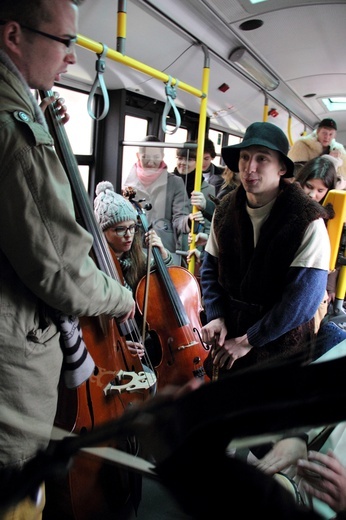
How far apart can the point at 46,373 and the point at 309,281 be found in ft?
3.23

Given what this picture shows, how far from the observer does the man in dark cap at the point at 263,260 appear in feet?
4.77

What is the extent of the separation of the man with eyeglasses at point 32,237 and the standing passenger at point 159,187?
2.26m

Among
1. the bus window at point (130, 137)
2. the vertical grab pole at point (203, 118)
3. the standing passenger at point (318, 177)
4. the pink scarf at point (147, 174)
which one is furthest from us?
the bus window at point (130, 137)

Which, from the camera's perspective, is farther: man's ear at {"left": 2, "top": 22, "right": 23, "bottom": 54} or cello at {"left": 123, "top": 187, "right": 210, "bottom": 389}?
cello at {"left": 123, "top": 187, "right": 210, "bottom": 389}

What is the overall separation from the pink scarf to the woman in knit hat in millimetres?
899

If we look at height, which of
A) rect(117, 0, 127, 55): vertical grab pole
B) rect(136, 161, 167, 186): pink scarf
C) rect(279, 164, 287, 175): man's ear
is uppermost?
rect(117, 0, 127, 55): vertical grab pole

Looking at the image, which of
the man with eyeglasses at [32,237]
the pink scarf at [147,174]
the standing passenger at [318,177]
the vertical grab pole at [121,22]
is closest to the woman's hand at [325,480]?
the man with eyeglasses at [32,237]

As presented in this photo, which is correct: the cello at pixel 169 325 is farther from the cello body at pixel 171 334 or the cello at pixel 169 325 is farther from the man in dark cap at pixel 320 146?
the man in dark cap at pixel 320 146

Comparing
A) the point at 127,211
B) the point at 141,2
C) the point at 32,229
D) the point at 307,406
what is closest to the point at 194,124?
the point at 141,2

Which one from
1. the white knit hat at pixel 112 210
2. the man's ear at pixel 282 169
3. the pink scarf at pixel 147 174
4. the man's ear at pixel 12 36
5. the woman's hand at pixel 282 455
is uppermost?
the man's ear at pixel 12 36

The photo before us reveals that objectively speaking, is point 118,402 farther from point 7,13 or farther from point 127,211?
point 7,13

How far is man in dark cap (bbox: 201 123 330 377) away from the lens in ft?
4.77

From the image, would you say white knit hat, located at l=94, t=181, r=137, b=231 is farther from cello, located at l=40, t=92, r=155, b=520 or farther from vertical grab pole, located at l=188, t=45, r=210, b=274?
vertical grab pole, located at l=188, t=45, r=210, b=274

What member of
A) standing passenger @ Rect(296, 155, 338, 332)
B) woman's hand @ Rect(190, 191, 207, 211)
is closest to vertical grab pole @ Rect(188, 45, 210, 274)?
woman's hand @ Rect(190, 191, 207, 211)
